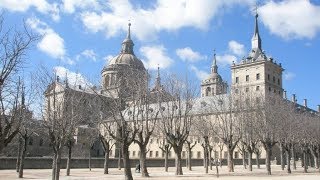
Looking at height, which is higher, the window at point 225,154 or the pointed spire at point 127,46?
the pointed spire at point 127,46

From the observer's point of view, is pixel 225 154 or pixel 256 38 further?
pixel 256 38

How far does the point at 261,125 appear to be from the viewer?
4947 centimetres

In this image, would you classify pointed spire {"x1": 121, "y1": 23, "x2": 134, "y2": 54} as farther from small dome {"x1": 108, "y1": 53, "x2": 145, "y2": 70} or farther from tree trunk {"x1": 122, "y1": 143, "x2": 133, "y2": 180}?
tree trunk {"x1": 122, "y1": 143, "x2": 133, "y2": 180}

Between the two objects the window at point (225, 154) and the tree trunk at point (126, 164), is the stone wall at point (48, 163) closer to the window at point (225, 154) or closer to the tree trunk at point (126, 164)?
the tree trunk at point (126, 164)

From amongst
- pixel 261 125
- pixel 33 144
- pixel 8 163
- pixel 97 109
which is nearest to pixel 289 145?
pixel 261 125

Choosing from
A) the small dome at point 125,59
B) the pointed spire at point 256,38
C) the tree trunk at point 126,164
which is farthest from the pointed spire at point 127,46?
the tree trunk at point 126,164

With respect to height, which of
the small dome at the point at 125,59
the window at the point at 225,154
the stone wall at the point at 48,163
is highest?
the small dome at the point at 125,59

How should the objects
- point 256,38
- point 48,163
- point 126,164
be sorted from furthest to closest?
1. point 256,38
2. point 48,163
3. point 126,164

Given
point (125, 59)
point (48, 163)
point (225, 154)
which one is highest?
point (125, 59)

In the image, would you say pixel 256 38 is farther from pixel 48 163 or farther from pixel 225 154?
pixel 48 163

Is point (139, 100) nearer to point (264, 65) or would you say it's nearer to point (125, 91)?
point (125, 91)

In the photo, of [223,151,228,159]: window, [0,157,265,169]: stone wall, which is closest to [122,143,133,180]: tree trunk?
[0,157,265,169]: stone wall

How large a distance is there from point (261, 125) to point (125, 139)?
24.3 meters

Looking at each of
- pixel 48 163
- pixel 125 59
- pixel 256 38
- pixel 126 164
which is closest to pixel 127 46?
pixel 125 59
